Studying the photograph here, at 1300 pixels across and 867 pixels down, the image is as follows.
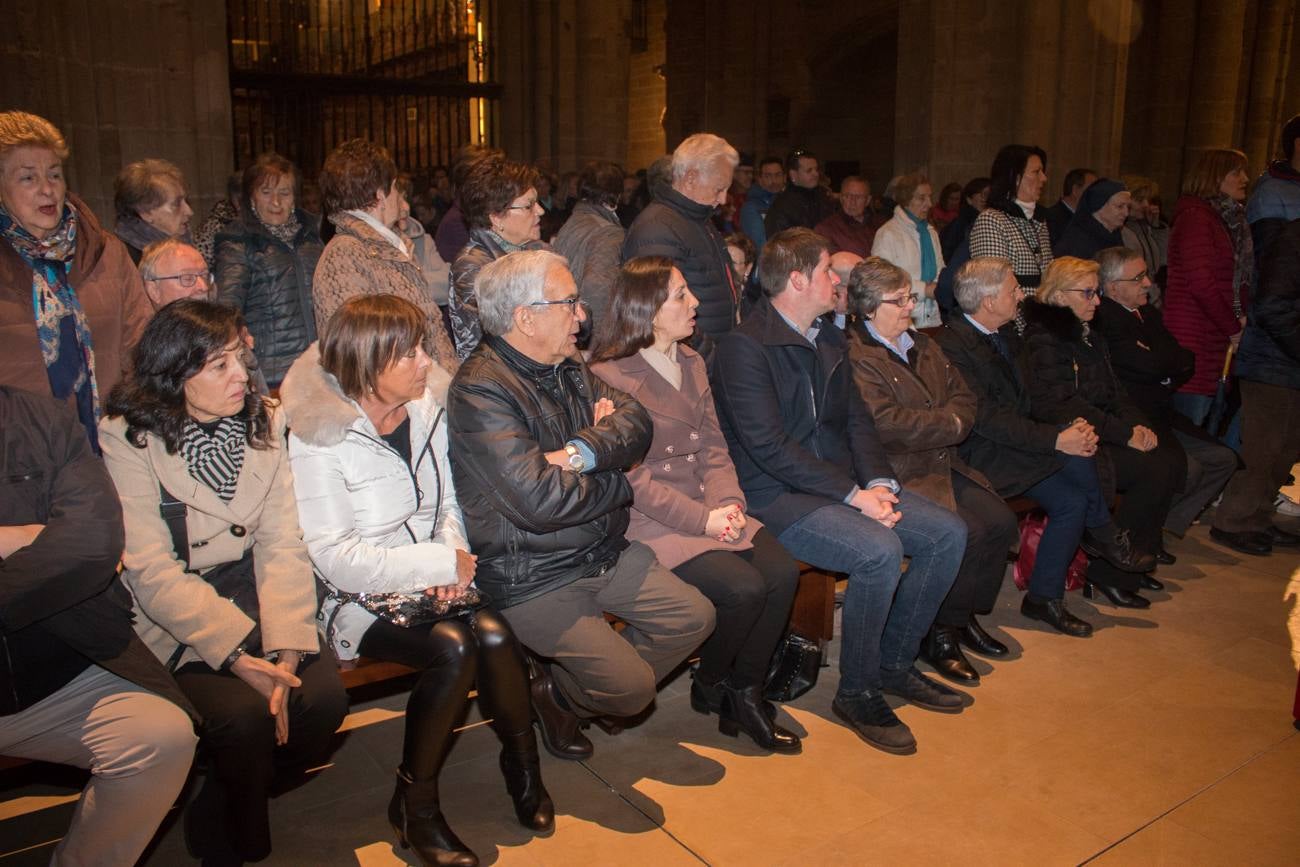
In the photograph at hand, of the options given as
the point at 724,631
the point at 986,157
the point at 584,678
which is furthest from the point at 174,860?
the point at 986,157

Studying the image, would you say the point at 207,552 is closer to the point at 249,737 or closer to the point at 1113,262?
the point at 249,737

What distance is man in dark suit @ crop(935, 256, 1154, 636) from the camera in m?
4.70

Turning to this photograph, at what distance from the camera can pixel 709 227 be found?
4.77 meters

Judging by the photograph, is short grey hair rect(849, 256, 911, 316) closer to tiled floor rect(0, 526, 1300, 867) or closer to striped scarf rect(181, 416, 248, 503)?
tiled floor rect(0, 526, 1300, 867)

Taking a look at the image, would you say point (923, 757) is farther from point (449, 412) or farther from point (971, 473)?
point (449, 412)

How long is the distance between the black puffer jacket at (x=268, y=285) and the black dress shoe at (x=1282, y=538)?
534cm

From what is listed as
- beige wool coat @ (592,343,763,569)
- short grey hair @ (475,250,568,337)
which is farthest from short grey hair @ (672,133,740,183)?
short grey hair @ (475,250,568,337)

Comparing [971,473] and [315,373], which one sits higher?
[315,373]

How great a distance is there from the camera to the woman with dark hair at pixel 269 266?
4.73 meters

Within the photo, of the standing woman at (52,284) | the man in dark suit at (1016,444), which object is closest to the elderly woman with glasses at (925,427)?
the man in dark suit at (1016,444)

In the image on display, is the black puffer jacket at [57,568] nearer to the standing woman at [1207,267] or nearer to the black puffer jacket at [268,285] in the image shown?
the black puffer jacket at [268,285]

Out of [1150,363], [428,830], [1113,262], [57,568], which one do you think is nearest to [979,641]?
[1150,363]

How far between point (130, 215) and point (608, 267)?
2098 mm

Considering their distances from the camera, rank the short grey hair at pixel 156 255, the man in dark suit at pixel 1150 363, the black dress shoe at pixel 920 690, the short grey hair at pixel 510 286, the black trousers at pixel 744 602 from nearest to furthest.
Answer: the short grey hair at pixel 510 286, the black trousers at pixel 744 602, the short grey hair at pixel 156 255, the black dress shoe at pixel 920 690, the man in dark suit at pixel 1150 363
